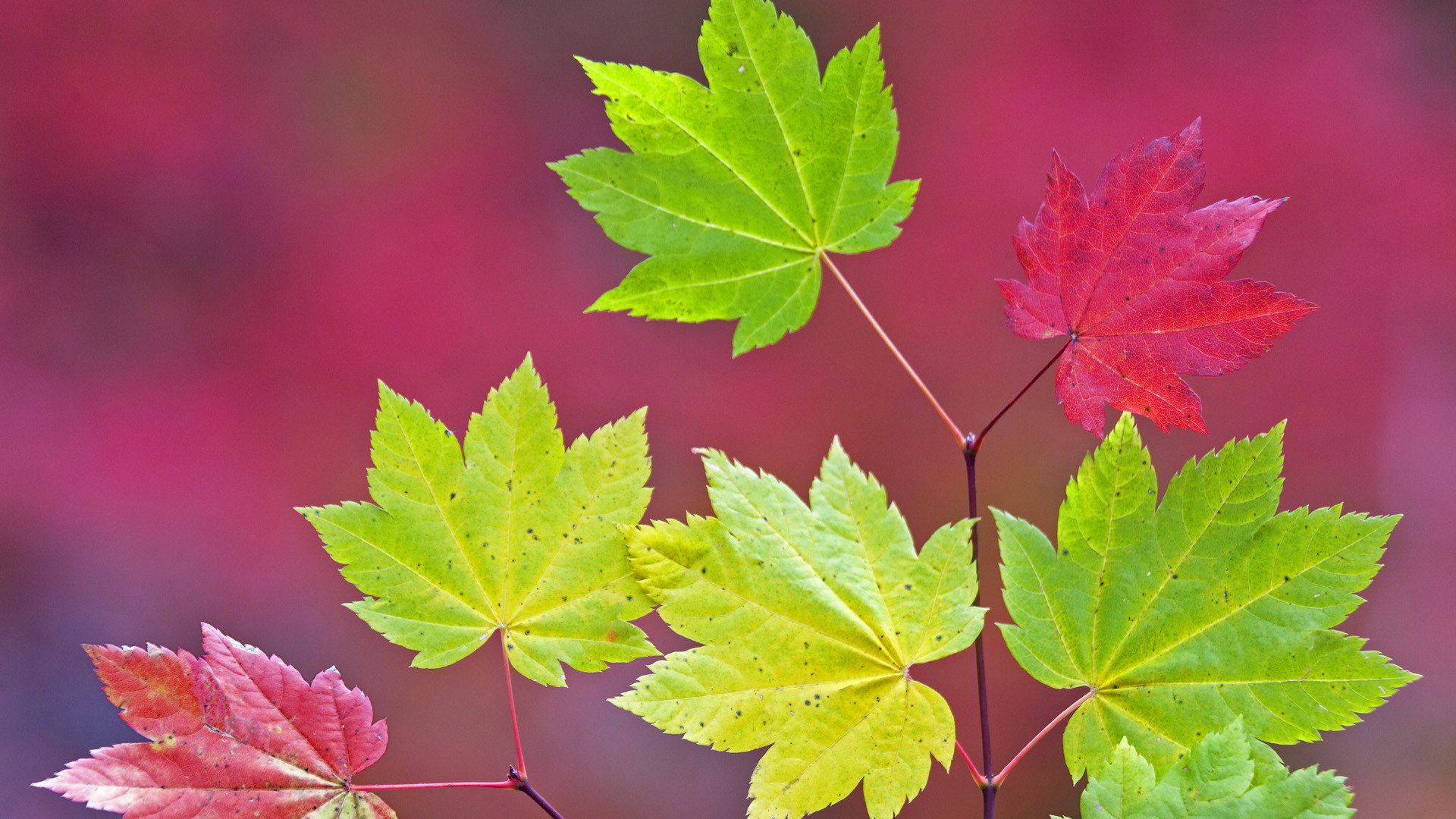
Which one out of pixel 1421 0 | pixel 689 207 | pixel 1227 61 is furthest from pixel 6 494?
pixel 1421 0

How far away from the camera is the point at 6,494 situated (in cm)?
168

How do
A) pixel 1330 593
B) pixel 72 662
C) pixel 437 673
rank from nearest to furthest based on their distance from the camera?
pixel 1330 593 < pixel 72 662 < pixel 437 673

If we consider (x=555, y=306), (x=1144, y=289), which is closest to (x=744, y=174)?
(x=1144, y=289)

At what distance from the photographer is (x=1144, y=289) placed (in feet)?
1.94

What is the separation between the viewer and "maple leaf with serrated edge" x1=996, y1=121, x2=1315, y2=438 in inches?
22.2

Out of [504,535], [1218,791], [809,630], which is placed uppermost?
[504,535]

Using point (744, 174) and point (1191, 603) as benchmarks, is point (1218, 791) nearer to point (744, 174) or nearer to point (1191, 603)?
point (1191, 603)

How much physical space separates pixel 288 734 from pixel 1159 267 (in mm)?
624

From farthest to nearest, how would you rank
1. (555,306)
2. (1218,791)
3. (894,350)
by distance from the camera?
(555,306) → (894,350) → (1218,791)

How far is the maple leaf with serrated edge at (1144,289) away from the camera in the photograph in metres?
0.56

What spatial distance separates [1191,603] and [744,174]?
0.41m

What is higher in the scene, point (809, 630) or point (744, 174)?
point (744, 174)

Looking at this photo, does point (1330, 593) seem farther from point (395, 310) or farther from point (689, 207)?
point (395, 310)

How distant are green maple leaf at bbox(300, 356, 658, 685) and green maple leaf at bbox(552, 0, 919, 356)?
0.11 meters
